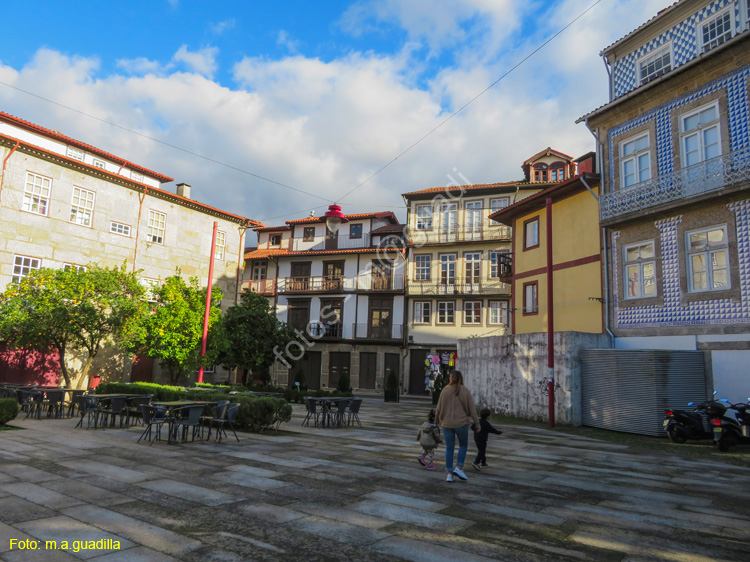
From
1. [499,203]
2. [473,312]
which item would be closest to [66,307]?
[473,312]

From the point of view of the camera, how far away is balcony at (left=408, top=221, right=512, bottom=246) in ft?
114

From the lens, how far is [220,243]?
3325cm

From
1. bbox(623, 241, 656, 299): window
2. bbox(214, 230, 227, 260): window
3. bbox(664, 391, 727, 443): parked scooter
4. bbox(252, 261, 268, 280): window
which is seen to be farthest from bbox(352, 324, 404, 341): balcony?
bbox(664, 391, 727, 443): parked scooter

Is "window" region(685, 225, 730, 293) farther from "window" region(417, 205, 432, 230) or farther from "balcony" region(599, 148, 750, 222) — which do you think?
"window" region(417, 205, 432, 230)

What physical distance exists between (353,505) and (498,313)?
2946 cm

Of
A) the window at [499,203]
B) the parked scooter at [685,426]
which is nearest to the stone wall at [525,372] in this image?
the parked scooter at [685,426]

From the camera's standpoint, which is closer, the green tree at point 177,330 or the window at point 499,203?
the green tree at point 177,330

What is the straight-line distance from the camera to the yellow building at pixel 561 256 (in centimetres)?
1911

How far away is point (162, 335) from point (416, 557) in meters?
20.3

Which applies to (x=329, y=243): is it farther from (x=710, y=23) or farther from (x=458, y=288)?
(x=710, y=23)

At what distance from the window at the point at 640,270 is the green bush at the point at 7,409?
63.0 feet

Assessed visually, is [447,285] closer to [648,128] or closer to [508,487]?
[648,128]

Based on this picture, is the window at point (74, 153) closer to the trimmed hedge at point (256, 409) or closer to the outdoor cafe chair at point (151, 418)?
the trimmed hedge at point (256, 409)

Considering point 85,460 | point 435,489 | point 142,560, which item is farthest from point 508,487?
point 85,460
